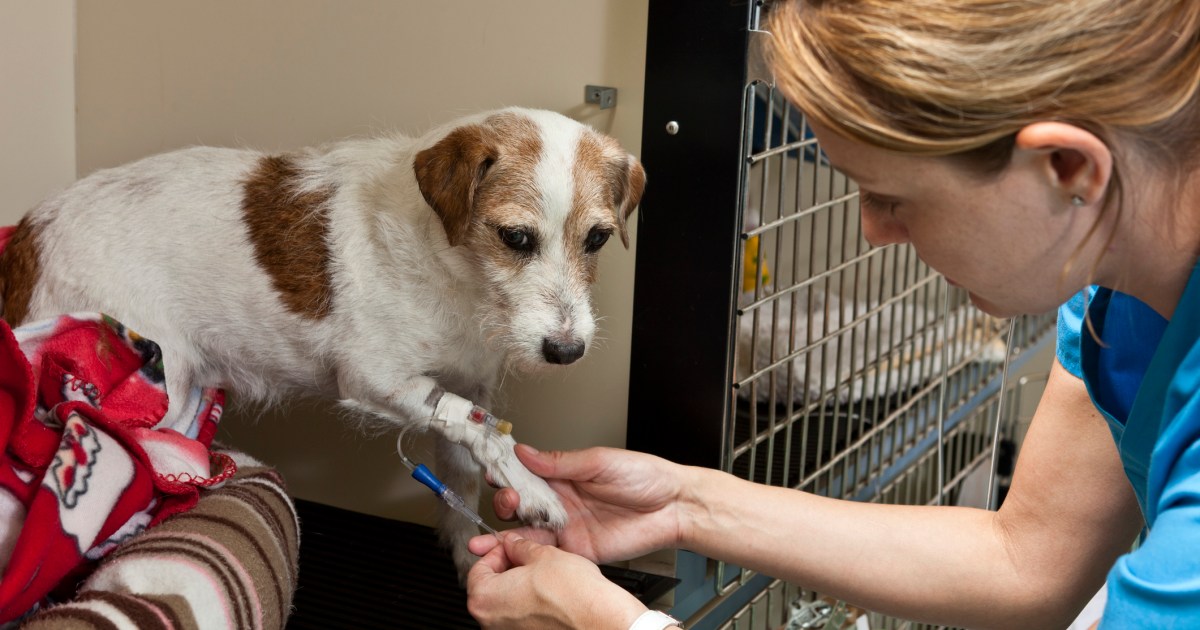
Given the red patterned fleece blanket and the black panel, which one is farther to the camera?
the black panel

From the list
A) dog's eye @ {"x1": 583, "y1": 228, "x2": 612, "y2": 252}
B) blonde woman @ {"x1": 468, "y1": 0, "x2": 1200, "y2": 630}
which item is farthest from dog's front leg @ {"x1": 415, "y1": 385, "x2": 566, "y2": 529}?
dog's eye @ {"x1": 583, "y1": 228, "x2": 612, "y2": 252}

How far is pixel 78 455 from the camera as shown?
0.91 m

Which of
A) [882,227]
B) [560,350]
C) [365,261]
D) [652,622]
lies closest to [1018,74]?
[882,227]

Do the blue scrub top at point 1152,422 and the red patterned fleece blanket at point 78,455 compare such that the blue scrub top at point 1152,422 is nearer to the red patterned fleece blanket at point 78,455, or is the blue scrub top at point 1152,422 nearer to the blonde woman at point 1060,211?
the blonde woman at point 1060,211

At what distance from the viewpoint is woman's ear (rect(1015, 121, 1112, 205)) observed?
632mm

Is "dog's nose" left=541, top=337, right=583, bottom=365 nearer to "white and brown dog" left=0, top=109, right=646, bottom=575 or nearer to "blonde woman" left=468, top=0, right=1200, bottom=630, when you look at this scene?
"white and brown dog" left=0, top=109, right=646, bottom=575

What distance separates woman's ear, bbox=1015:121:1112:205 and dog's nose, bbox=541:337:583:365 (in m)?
0.56

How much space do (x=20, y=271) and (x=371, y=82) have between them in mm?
464

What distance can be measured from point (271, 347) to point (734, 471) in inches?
23.7

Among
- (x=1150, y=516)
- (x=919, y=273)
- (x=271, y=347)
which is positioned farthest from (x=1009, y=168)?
(x=919, y=273)

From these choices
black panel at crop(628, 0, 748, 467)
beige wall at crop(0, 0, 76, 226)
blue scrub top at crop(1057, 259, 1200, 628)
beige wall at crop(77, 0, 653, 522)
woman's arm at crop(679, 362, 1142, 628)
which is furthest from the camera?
beige wall at crop(0, 0, 76, 226)

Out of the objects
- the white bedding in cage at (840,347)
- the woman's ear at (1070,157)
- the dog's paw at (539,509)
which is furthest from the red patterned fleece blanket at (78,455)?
the woman's ear at (1070,157)

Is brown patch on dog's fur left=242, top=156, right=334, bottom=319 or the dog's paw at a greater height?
brown patch on dog's fur left=242, top=156, right=334, bottom=319

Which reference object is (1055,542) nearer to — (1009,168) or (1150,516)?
(1150,516)
